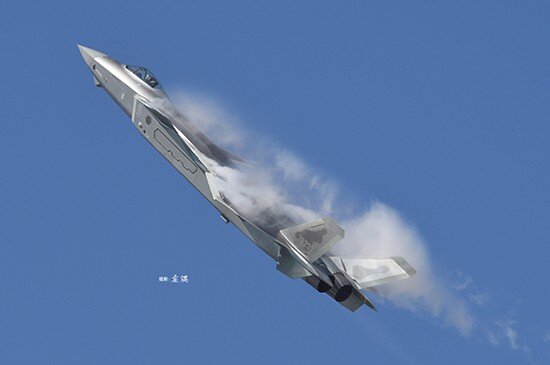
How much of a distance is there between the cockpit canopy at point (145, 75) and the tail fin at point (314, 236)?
8.83 metres

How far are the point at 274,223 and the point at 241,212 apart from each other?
4.04 feet

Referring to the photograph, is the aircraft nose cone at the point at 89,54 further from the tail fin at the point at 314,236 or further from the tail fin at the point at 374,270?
the tail fin at the point at 374,270

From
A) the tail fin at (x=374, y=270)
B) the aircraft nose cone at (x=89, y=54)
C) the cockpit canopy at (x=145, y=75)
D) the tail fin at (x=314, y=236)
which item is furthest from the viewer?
the aircraft nose cone at (x=89, y=54)

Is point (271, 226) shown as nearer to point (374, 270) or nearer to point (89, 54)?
point (374, 270)

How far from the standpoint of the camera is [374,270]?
41.1 m

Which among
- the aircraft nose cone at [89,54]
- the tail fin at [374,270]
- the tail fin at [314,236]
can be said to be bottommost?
the tail fin at [314,236]

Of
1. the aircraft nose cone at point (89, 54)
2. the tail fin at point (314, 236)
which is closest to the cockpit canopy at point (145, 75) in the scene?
the aircraft nose cone at point (89, 54)

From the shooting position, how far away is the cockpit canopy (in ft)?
146

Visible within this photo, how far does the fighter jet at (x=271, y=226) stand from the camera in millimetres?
39438

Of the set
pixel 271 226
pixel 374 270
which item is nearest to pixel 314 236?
pixel 271 226

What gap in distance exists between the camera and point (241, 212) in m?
41.0

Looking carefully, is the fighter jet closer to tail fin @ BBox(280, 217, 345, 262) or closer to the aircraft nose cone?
tail fin @ BBox(280, 217, 345, 262)

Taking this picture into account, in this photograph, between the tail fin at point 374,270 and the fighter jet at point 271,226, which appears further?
the tail fin at point 374,270

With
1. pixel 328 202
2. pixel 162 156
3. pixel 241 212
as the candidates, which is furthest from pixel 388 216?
pixel 162 156
